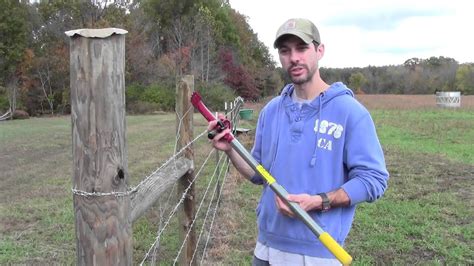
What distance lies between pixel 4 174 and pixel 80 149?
9.85 m

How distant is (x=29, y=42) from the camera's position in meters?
42.5

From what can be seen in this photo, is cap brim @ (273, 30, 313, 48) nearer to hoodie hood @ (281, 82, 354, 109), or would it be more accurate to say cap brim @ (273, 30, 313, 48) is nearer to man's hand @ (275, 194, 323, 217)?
hoodie hood @ (281, 82, 354, 109)

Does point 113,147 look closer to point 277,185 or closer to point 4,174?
point 277,185

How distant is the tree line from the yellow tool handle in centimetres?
3852

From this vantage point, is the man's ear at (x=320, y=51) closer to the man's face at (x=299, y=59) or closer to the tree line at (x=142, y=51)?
the man's face at (x=299, y=59)

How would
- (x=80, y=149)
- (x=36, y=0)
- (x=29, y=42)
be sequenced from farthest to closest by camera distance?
1. (x=36, y=0)
2. (x=29, y=42)
3. (x=80, y=149)

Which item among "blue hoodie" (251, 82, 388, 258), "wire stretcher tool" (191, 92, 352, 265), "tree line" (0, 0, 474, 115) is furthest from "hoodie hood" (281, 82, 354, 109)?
"tree line" (0, 0, 474, 115)

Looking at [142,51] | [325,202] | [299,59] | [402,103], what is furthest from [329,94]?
[402,103]

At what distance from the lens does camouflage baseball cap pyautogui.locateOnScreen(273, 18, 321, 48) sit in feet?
7.85

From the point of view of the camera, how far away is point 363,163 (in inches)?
92.1

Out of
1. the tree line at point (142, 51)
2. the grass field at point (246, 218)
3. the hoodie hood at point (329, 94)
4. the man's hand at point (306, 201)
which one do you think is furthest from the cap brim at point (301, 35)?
the tree line at point (142, 51)

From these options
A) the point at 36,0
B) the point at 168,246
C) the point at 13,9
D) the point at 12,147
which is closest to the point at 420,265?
the point at 168,246

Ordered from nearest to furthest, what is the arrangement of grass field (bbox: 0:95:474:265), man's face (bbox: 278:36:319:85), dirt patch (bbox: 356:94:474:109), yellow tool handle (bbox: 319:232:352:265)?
yellow tool handle (bbox: 319:232:352:265) → man's face (bbox: 278:36:319:85) → grass field (bbox: 0:95:474:265) → dirt patch (bbox: 356:94:474:109)

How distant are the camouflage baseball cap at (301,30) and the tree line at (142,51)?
3818 cm
